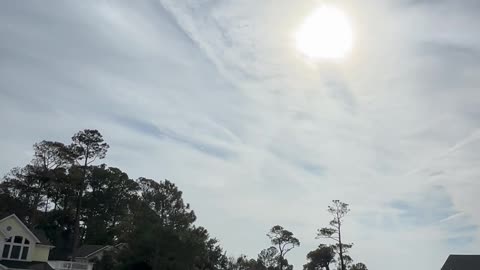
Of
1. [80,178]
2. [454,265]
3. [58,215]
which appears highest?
[80,178]

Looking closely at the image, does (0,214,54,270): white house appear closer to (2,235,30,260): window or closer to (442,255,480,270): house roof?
(2,235,30,260): window

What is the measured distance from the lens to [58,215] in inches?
2603

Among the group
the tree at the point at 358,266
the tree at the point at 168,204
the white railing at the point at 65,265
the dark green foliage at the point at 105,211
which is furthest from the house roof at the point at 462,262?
the white railing at the point at 65,265

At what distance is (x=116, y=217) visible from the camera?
7644 cm

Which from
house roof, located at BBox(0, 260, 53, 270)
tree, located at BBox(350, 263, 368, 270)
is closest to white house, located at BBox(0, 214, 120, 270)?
house roof, located at BBox(0, 260, 53, 270)

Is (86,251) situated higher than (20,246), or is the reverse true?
(86,251)

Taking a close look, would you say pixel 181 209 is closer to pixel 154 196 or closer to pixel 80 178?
pixel 154 196

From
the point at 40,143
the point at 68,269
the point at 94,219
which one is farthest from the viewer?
the point at 94,219

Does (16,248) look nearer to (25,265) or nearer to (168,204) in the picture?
(25,265)

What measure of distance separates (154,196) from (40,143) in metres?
33.9

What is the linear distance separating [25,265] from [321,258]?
1887 inches

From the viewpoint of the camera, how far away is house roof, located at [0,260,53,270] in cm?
3944

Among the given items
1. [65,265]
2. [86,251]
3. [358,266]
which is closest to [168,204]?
[65,265]

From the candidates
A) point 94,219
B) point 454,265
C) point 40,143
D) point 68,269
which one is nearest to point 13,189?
point 40,143
